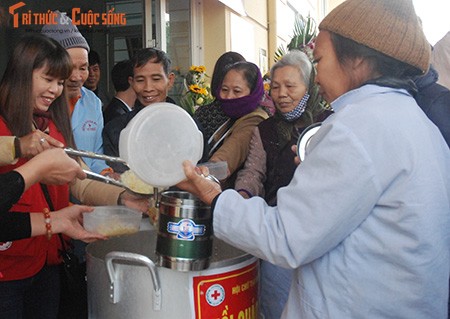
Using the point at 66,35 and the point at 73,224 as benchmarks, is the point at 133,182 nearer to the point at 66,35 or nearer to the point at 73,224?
the point at 73,224

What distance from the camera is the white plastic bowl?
1397 millimetres

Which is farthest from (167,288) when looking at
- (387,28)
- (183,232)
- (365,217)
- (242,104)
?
(242,104)

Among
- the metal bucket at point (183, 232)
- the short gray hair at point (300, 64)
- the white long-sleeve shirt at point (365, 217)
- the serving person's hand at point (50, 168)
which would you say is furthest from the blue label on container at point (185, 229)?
the short gray hair at point (300, 64)

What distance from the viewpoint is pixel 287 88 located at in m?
2.24

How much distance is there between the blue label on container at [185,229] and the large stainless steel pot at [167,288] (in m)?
0.12

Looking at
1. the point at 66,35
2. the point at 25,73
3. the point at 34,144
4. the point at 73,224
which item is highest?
the point at 66,35

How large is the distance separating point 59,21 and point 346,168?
2032mm

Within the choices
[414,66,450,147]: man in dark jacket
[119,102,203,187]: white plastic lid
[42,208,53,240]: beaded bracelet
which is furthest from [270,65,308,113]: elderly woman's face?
[42,208,53,240]: beaded bracelet

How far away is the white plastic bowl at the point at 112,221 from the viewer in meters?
1.40

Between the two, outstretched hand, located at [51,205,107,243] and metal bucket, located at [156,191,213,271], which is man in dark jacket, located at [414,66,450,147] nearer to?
metal bucket, located at [156,191,213,271]

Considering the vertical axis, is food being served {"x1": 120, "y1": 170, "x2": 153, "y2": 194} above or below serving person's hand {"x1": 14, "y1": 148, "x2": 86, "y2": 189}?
below

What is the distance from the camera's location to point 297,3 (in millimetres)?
9539

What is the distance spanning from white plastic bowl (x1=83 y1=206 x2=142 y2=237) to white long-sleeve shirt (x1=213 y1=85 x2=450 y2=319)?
1.28 feet

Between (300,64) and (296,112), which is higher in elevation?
(300,64)
